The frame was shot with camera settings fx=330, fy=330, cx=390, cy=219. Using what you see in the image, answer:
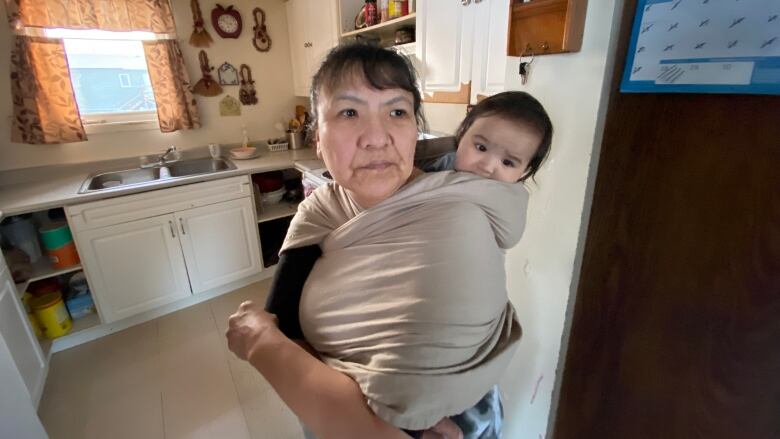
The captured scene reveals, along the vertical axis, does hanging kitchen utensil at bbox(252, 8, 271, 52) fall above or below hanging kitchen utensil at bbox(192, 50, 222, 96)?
above

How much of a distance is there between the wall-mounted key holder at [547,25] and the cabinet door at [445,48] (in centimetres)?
80

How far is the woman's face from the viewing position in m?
0.52

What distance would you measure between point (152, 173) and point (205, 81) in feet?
2.54

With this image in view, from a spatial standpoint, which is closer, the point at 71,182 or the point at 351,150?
the point at 351,150

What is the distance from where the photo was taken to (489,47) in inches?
52.6

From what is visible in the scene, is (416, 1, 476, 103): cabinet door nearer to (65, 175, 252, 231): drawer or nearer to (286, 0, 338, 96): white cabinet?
(286, 0, 338, 96): white cabinet

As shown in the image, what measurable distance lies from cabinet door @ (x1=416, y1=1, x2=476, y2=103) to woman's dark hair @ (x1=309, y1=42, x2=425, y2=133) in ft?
3.41

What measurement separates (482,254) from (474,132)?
0.82 feet

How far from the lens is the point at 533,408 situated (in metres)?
0.94

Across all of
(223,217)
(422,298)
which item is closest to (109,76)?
(223,217)

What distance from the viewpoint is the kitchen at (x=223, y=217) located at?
0.75 metres

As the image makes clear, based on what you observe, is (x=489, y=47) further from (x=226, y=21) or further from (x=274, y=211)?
A: (x=226, y=21)

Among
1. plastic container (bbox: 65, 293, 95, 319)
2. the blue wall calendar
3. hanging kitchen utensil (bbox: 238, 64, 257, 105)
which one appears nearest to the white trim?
plastic container (bbox: 65, 293, 95, 319)

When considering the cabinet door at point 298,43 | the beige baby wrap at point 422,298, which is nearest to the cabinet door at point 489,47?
the beige baby wrap at point 422,298
